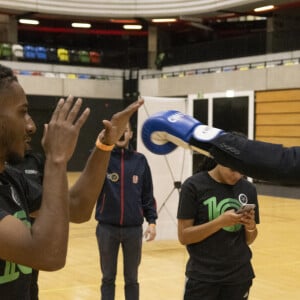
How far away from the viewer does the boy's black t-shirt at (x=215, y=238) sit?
3.29 m

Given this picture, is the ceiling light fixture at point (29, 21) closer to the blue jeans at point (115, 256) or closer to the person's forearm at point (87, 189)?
the blue jeans at point (115, 256)

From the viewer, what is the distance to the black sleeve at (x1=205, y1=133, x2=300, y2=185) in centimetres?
204

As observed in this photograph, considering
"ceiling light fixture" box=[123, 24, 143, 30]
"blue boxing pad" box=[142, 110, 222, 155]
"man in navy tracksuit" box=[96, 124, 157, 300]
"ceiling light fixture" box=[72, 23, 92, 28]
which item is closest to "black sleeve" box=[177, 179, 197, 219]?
"blue boxing pad" box=[142, 110, 222, 155]

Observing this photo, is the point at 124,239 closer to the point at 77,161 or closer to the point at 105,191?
the point at 105,191

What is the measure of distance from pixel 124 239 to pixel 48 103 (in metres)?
18.4

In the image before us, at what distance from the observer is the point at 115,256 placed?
4.85m

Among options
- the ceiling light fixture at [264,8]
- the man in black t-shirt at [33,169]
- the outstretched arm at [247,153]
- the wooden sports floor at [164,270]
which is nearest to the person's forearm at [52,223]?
the outstretched arm at [247,153]

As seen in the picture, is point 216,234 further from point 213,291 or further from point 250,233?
point 213,291

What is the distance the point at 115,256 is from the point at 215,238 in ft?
5.49

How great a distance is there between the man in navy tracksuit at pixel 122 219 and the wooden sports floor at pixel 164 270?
1.13 metres

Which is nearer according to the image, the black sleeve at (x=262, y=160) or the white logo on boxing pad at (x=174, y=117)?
the black sleeve at (x=262, y=160)

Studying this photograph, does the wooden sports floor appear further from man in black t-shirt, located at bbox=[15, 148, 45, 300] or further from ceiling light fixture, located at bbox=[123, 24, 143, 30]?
ceiling light fixture, located at bbox=[123, 24, 143, 30]

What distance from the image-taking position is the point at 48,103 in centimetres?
2273

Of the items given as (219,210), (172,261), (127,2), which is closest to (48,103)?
(127,2)
